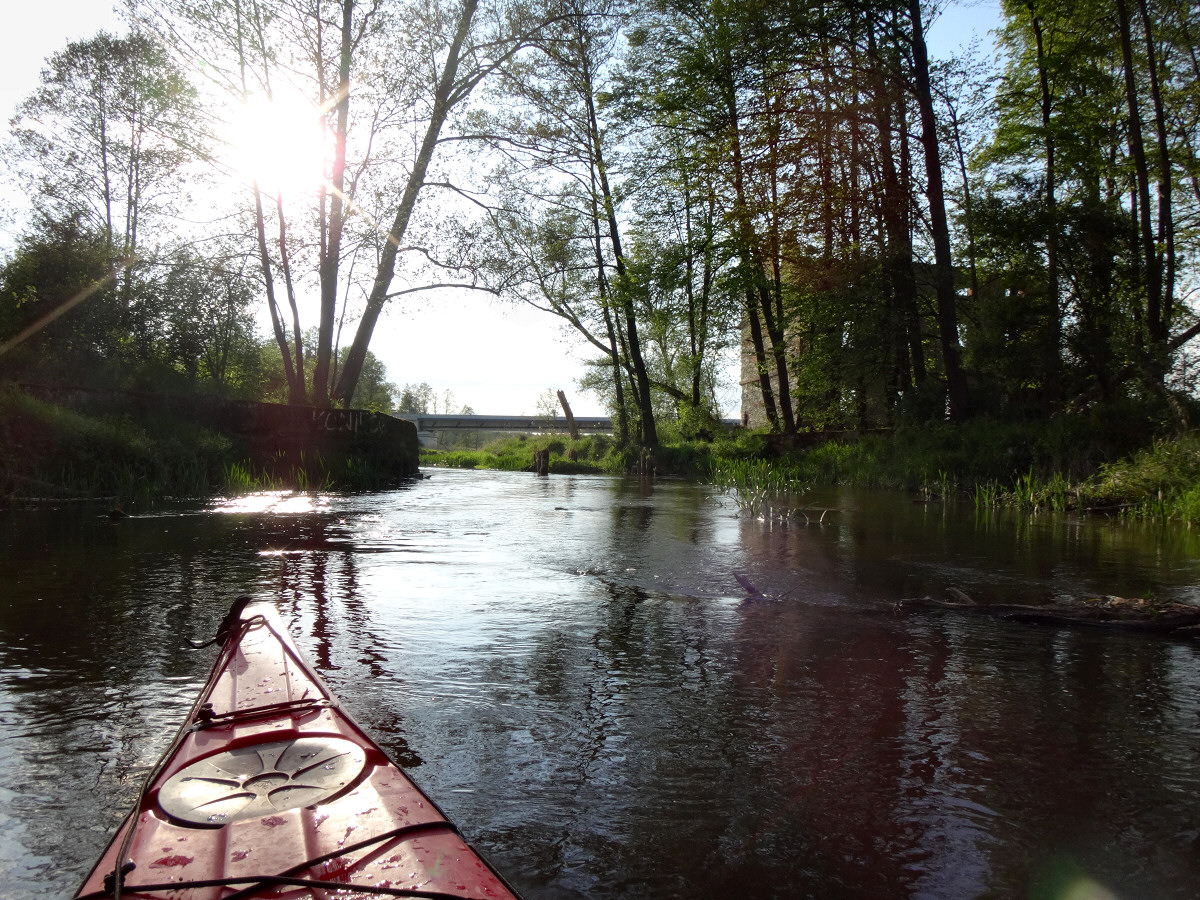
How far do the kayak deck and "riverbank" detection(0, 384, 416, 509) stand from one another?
9.33m

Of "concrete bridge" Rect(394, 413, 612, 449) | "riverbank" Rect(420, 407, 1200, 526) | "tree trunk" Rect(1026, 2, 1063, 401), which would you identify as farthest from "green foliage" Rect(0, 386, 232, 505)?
"concrete bridge" Rect(394, 413, 612, 449)

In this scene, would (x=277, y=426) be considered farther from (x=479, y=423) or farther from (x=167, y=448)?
(x=479, y=423)

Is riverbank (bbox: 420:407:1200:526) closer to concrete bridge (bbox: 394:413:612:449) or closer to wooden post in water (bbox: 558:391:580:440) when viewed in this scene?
wooden post in water (bbox: 558:391:580:440)

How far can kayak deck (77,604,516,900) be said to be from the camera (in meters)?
1.32

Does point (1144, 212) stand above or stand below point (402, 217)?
below

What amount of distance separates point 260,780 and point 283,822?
0.75 ft

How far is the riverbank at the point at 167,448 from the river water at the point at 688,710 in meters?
4.21

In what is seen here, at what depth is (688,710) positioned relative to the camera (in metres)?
2.93

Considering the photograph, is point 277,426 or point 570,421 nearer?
point 277,426

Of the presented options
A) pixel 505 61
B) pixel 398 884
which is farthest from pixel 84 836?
pixel 505 61

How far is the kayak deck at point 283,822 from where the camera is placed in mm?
1316

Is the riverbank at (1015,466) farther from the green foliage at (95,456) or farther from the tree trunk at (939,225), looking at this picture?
the green foliage at (95,456)

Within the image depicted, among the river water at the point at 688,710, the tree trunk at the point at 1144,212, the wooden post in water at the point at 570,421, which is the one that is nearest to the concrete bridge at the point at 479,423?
the wooden post in water at the point at 570,421

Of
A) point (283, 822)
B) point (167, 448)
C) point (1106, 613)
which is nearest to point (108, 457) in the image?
point (167, 448)
